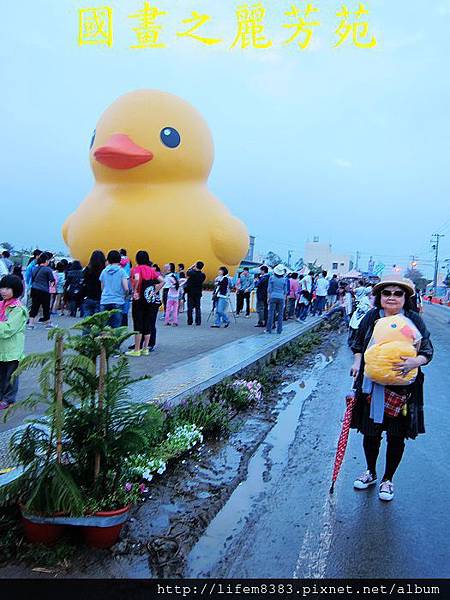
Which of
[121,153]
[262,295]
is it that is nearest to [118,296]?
[262,295]

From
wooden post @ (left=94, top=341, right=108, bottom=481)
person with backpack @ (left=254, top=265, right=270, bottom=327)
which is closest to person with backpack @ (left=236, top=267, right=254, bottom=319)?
person with backpack @ (left=254, top=265, right=270, bottom=327)

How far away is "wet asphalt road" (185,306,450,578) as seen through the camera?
9.16 ft

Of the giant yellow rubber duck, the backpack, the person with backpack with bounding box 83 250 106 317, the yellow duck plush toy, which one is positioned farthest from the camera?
the giant yellow rubber duck

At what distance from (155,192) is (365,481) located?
14742 mm

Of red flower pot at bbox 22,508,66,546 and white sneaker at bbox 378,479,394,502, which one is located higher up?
red flower pot at bbox 22,508,66,546

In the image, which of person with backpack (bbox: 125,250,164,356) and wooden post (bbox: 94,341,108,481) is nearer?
wooden post (bbox: 94,341,108,481)

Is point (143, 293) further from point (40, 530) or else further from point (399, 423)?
point (40, 530)

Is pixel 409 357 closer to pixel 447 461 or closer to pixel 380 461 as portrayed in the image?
pixel 380 461

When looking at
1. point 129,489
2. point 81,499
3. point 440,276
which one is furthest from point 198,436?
point 440,276

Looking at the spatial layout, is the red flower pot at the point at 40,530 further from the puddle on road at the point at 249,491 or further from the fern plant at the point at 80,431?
the puddle on road at the point at 249,491

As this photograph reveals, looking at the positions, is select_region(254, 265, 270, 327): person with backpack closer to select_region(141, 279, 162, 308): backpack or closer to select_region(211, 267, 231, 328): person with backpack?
select_region(211, 267, 231, 328): person with backpack

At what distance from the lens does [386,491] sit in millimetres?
3641

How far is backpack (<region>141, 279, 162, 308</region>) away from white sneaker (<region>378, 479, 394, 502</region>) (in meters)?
5.22

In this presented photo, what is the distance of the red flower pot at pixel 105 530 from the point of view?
2.76 meters
